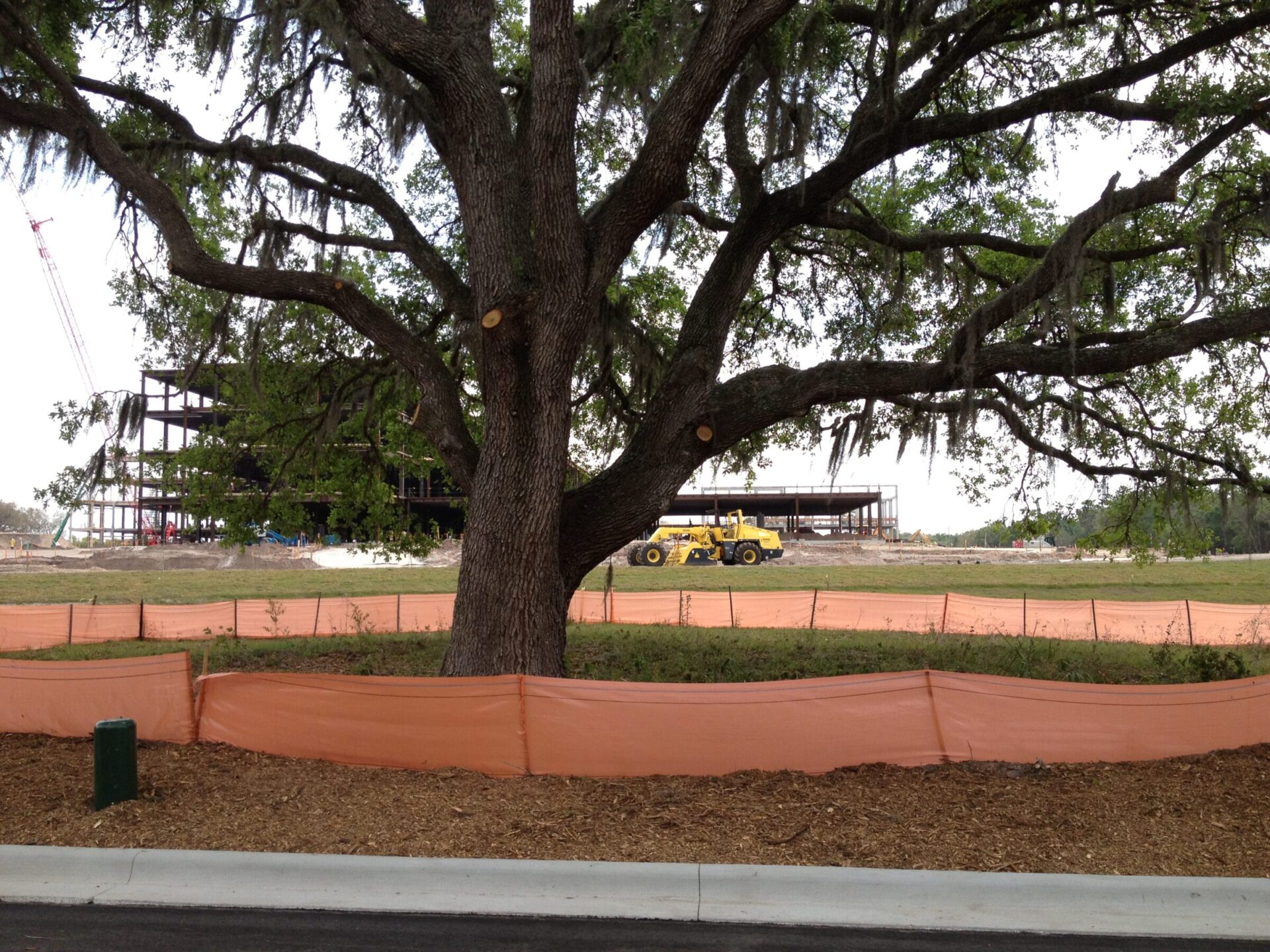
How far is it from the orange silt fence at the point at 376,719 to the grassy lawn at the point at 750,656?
13.0 feet

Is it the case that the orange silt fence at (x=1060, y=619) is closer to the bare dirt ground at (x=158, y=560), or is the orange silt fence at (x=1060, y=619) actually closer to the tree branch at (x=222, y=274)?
the tree branch at (x=222, y=274)

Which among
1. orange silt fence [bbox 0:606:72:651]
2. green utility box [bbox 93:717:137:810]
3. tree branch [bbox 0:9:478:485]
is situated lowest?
orange silt fence [bbox 0:606:72:651]

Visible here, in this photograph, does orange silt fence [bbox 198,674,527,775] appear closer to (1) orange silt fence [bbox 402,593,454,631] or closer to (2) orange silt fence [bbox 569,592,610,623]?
(1) orange silt fence [bbox 402,593,454,631]

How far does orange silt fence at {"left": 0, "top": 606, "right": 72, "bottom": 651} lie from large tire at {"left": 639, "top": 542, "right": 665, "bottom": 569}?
30.7 meters

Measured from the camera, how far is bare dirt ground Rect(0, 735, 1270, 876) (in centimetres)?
574

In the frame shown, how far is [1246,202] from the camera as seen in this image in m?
9.80

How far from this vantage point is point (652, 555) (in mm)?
48406

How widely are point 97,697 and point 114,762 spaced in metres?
2.47

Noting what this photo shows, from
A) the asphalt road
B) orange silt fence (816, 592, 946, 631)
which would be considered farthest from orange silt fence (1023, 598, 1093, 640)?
the asphalt road

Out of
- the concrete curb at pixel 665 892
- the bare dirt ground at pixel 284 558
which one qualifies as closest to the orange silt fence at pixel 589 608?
the concrete curb at pixel 665 892

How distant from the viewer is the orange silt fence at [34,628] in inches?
757

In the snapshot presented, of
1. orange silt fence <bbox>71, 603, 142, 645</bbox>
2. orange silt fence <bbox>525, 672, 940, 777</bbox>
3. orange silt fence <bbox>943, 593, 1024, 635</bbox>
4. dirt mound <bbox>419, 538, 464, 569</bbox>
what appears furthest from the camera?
dirt mound <bbox>419, 538, 464, 569</bbox>

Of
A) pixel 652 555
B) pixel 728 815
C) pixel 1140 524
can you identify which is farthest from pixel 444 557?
pixel 728 815

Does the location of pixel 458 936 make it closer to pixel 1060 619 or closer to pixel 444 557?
pixel 1060 619
